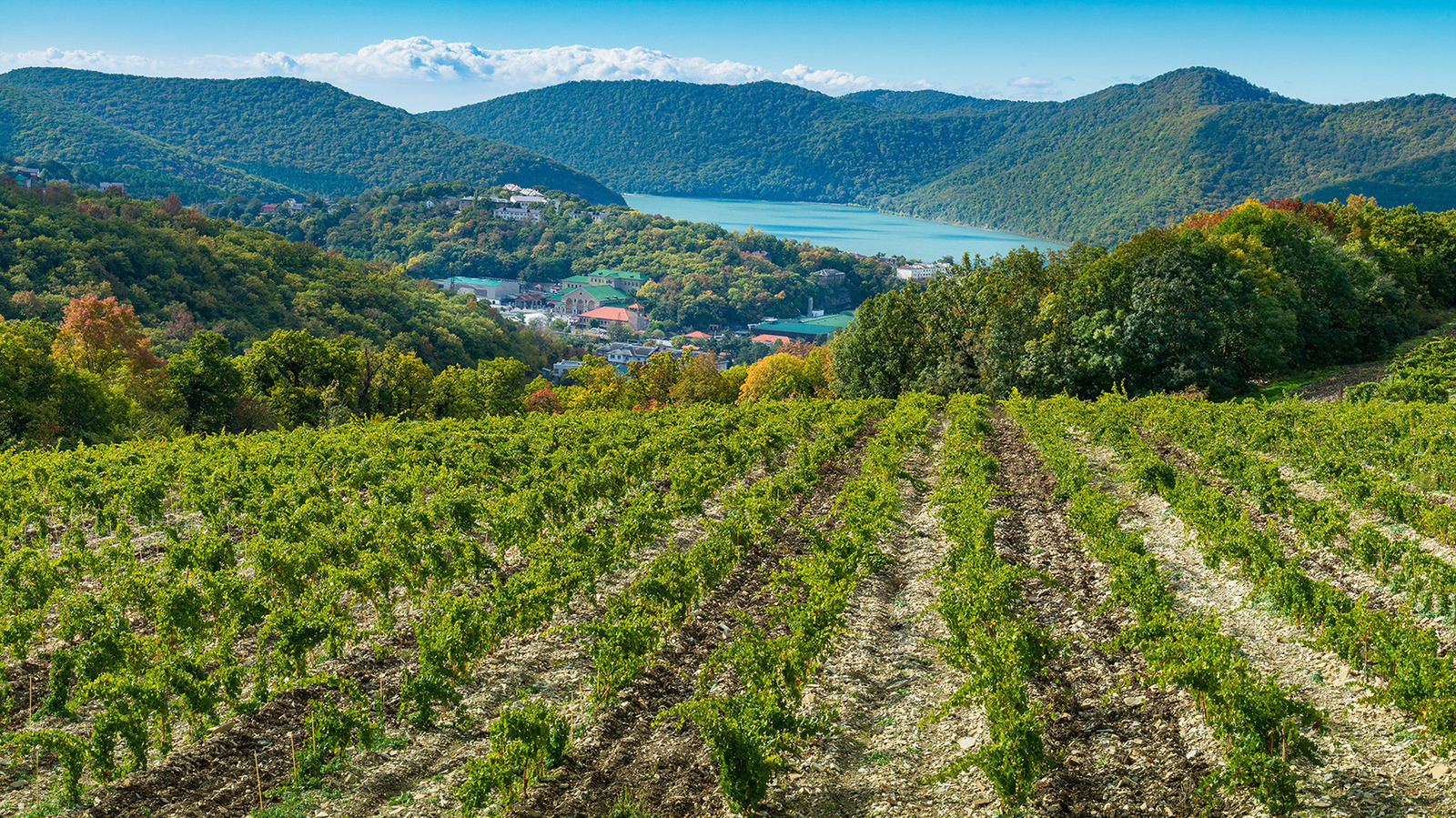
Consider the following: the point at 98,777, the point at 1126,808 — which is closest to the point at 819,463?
the point at 1126,808

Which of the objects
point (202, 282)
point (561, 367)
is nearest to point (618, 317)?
point (561, 367)

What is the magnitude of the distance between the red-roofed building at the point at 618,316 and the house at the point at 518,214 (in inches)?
2308

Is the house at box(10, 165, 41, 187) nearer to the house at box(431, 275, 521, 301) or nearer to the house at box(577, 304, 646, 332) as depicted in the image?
the house at box(431, 275, 521, 301)

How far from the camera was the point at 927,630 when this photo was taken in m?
11.4

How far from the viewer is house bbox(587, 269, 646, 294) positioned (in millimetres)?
158375

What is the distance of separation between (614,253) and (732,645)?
172 metres

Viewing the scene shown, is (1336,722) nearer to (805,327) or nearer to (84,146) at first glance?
(805,327)

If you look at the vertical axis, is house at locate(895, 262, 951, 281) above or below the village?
above

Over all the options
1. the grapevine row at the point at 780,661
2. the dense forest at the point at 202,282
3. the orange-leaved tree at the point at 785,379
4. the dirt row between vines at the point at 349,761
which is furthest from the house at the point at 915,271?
the dirt row between vines at the point at 349,761

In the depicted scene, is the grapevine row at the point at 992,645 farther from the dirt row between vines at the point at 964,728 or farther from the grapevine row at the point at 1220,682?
the grapevine row at the point at 1220,682

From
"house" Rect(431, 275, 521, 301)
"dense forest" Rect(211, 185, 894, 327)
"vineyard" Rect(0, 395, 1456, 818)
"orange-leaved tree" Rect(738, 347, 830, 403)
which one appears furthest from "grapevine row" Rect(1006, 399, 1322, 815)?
"house" Rect(431, 275, 521, 301)

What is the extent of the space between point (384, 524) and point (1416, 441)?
1966 cm

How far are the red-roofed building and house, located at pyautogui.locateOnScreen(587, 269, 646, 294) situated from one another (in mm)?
15664

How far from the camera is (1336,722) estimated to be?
27.9 feet
